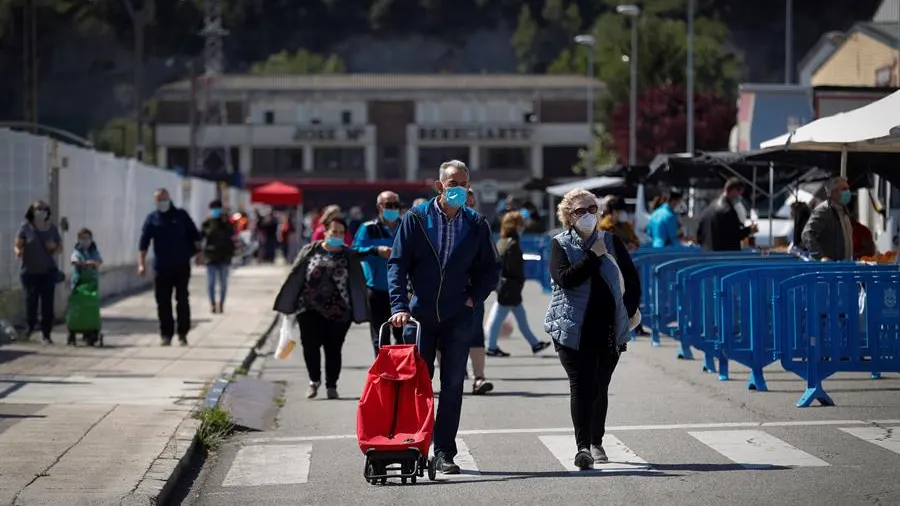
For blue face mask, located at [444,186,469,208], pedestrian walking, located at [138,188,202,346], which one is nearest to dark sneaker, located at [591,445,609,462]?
blue face mask, located at [444,186,469,208]

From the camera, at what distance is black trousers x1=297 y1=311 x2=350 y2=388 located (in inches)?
593

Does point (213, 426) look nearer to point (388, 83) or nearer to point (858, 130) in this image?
point (858, 130)

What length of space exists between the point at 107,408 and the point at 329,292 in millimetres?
2303

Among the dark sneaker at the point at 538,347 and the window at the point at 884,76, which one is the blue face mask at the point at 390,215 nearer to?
the dark sneaker at the point at 538,347

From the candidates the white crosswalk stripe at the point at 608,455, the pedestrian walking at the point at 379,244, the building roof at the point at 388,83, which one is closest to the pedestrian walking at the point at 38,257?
the pedestrian walking at the point at 379,244

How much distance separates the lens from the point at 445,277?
10.1m

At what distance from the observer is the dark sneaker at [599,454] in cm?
1036

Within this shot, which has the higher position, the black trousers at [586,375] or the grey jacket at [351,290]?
the grey jacket at [351,290]

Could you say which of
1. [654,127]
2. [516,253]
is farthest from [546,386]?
[654,127]

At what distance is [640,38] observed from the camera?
87.2 m

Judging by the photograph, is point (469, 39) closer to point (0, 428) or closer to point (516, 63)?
point (516, 63)

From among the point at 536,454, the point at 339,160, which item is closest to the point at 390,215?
the point at 536,454

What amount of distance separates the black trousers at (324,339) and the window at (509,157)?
10669cm

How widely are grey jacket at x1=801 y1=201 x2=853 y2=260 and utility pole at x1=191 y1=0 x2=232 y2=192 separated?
5347 centimetres
